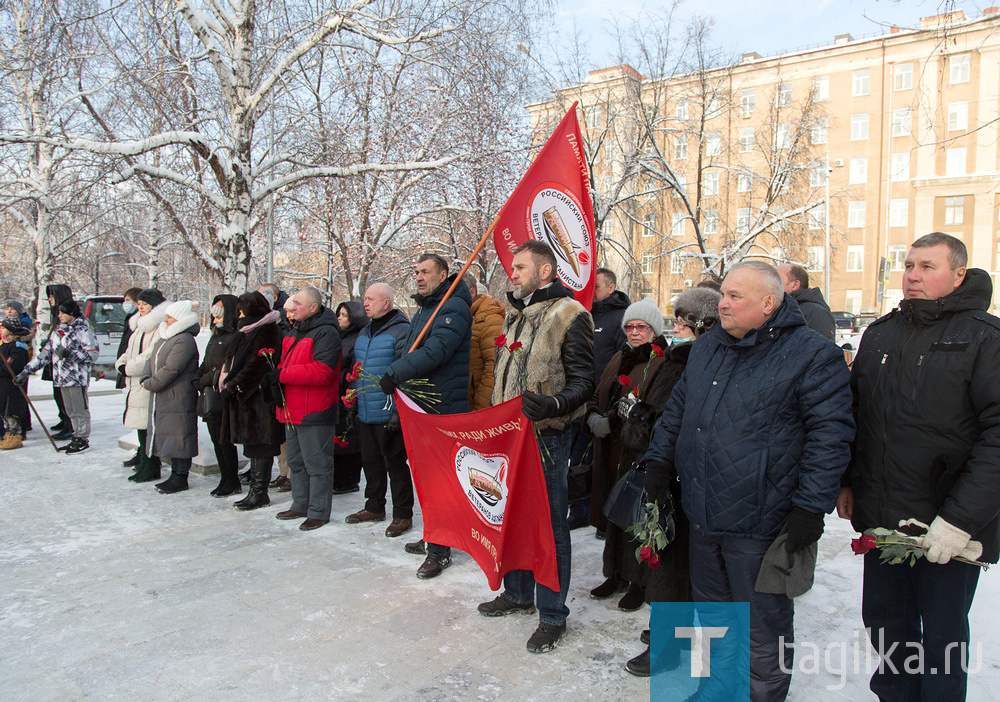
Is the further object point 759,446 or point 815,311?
point 815,311

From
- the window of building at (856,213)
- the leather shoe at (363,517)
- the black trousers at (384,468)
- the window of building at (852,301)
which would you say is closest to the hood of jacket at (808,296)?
the black trousers at (384,468)

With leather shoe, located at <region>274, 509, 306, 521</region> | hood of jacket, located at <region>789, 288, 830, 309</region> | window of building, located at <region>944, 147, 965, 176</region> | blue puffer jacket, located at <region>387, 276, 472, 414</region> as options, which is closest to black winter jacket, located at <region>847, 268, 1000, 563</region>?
hood of jacket, located at <region>789, 288, 830, 309</region>

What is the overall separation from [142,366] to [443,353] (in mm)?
4061

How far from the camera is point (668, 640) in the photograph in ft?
11.6

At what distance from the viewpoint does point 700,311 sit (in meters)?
3.68

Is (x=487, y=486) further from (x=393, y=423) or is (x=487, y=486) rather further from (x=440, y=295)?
(x=440, y=295)

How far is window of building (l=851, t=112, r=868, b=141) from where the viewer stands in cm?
4272

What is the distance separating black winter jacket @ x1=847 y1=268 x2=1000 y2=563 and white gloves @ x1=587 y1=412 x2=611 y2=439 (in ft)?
5.07

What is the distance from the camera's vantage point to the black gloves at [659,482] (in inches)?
125

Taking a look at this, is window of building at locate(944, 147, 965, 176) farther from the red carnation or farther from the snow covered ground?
the red carnation

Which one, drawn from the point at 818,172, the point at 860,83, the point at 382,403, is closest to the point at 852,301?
the point at 860,83

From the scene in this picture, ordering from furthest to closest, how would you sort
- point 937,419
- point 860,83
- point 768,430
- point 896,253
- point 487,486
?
point 896,253 → point 860,83 → point 487,486 → point 768,430 → point 937,419

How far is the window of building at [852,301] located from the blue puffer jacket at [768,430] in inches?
1781

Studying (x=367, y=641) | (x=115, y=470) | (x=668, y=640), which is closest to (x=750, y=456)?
(x=668, y=640)
